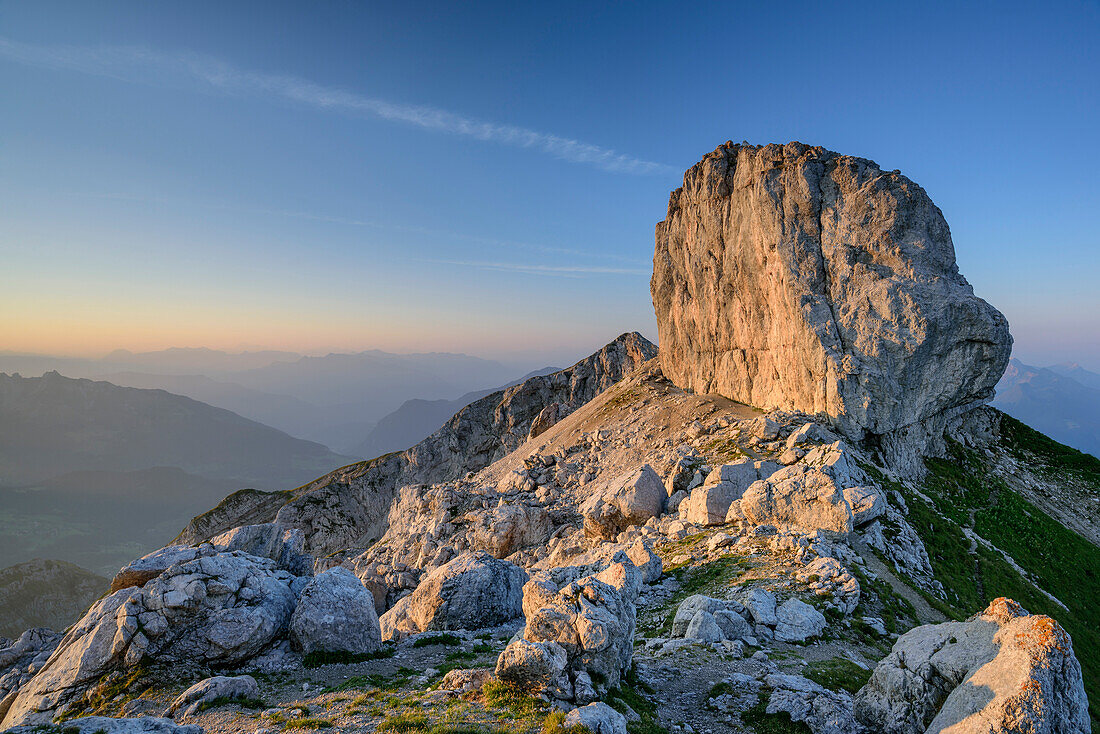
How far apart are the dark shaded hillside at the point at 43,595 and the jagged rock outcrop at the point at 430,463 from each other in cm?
4178

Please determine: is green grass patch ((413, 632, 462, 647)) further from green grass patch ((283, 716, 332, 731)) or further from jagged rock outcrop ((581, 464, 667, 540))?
jagged rock outcrop ((581, 464, 667, 540))

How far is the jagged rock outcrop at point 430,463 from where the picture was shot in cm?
11062

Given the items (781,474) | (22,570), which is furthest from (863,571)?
(22,570)

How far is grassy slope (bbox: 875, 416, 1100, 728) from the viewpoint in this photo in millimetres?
31766

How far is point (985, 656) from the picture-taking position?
44.4 feet

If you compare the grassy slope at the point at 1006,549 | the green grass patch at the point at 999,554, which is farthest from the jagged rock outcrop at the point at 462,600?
the grassy slope at the point at 1006,549

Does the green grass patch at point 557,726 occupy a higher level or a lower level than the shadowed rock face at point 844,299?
lower

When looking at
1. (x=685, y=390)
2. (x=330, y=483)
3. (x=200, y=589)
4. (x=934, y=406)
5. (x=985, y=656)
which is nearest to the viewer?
(x=985, y=656)

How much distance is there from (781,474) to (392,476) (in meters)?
102

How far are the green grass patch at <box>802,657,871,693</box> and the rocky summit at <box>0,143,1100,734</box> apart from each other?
0.14m

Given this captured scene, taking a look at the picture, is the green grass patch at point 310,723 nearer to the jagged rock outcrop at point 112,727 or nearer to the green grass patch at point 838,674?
the jagged rock outcrop at point 112,727

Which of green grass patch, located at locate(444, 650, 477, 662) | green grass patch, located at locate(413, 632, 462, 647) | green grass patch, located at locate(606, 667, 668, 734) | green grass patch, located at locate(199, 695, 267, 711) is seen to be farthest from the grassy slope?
green grass patch, located at locate(199, 695, 267, 711)

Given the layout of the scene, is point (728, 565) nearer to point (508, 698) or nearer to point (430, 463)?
point (508, 698)

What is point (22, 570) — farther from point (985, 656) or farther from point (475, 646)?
point (985, 656)
